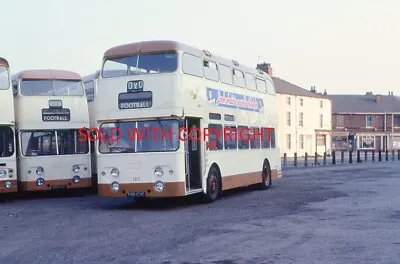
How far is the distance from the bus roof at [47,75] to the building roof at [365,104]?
66.9 m

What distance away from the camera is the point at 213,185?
17016 millimetres

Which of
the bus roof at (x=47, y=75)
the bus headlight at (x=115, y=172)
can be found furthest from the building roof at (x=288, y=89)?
the bus headlight at (x=115, y=172)

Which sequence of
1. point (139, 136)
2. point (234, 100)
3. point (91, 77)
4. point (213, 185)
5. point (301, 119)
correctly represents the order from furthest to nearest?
point (301, 119) < point (91, 77) < point (234, 100) < point (213, 185) < point (139, 136)

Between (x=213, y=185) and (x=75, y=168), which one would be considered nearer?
(x=213, y=185)

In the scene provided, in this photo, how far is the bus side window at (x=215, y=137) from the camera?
16941 mm

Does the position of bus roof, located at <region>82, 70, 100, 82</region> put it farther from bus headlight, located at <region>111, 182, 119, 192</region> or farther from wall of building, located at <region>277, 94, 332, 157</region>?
wall of building, located at <region>277, 94, 332, 157</region>

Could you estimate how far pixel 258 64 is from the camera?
65688 mm

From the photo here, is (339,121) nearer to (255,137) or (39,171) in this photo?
(255,137)

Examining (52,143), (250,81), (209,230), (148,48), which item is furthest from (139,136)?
(250,81)

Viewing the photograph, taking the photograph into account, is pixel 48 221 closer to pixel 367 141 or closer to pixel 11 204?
pixel 11 204

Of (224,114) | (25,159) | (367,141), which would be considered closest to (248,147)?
(224,114)

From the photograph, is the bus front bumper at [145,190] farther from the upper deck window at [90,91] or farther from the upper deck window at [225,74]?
the upper deck window at [90,91]

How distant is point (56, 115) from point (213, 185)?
585 centimetres

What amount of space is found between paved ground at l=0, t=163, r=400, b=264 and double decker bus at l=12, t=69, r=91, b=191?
843 mm
